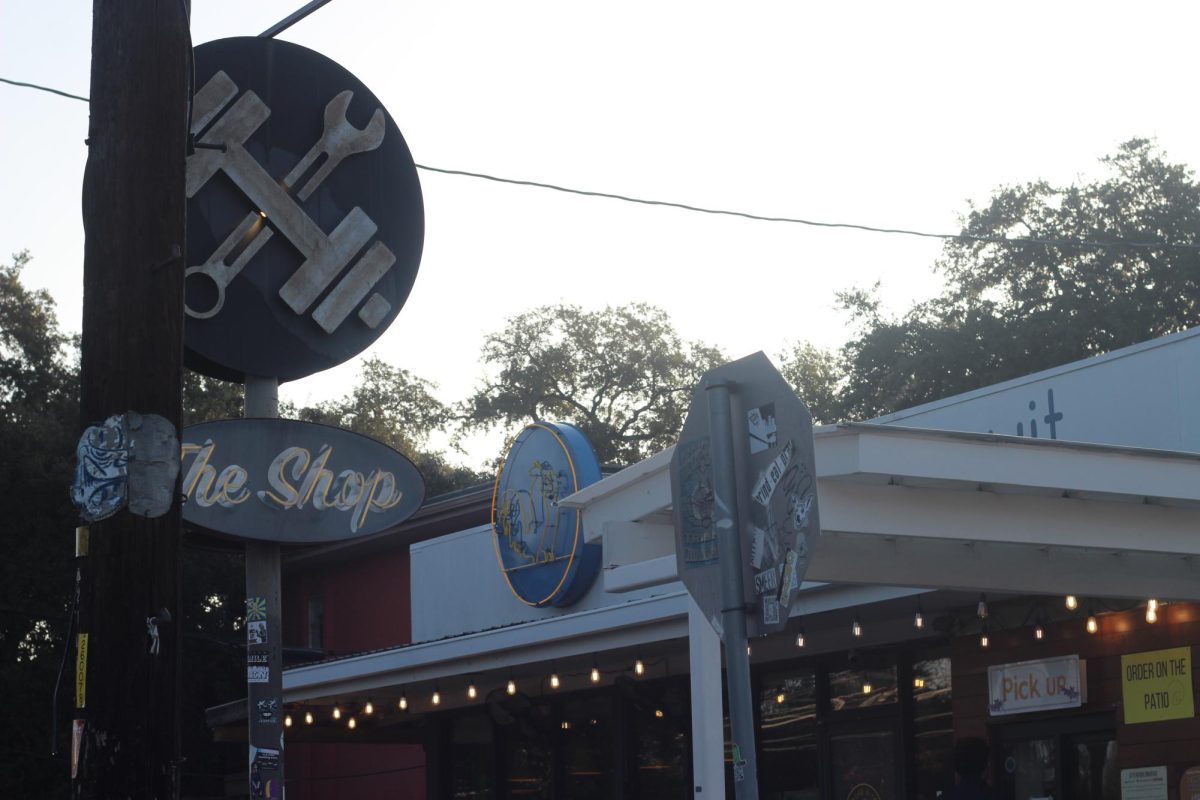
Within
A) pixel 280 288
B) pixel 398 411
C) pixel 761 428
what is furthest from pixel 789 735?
pixel 398 411

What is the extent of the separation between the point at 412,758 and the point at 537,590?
10289mm

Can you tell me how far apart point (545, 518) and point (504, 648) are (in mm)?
2342

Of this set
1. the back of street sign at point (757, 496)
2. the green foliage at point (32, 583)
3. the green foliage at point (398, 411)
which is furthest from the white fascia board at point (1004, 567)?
the green foliage at point (398, 411)

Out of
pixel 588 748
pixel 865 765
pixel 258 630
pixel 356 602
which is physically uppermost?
pixel 356 602

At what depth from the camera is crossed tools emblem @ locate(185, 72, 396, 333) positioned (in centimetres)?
977

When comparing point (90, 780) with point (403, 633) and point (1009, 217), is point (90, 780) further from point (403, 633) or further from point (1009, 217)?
point (1009, 217)

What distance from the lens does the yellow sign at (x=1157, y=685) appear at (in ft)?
32.3

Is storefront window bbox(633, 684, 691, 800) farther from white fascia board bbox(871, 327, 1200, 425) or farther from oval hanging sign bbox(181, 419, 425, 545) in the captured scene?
oval hanging sign bbox(181, 419, 425, 545)

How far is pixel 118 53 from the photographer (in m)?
5.28

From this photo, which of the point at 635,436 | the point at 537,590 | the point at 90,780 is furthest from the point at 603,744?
the point at 635,436

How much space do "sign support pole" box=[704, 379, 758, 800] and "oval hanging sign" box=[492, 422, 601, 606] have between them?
10.7m

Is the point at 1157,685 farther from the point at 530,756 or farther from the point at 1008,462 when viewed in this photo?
the point at 530,756

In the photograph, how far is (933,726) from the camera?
1202 cm

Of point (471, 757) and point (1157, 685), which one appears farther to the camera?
point (471, 757)
